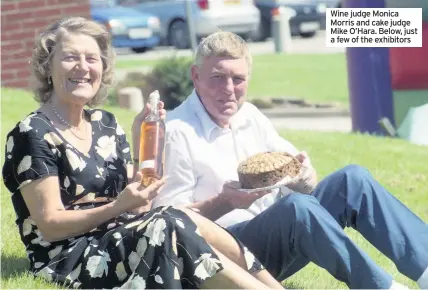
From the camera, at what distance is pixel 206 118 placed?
13.1 feet

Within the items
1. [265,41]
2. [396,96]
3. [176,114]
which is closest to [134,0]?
[265,41]

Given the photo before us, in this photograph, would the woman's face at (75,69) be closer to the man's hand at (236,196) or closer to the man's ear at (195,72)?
the man's ear at (195,72)

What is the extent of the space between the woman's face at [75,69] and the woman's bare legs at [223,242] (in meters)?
0.65

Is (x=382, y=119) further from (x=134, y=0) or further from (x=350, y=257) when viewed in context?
(x=134, y=0)

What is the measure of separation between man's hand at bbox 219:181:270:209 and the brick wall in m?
6.70

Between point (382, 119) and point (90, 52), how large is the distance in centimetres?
611

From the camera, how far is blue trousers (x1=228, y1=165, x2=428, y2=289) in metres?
3.61

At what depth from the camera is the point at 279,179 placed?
149 inches

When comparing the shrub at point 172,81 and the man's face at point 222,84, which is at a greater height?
the man's face at point 222,84

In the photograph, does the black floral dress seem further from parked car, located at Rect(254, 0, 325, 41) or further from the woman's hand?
parked car, located at Rect(254, 0, 325, 41)

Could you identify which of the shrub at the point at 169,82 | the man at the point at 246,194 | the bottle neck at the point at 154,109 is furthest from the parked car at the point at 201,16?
the bottle neck at the point at 154,109

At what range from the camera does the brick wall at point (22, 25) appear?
10086 mm

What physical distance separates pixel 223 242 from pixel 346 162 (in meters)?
3.94

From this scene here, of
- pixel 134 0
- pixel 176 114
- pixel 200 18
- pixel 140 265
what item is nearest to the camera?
pixel 140 265
